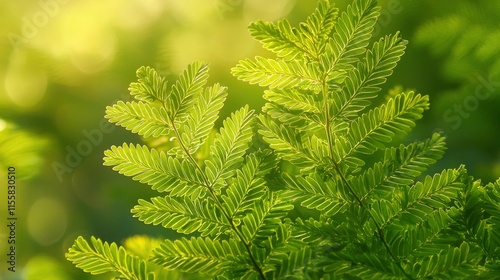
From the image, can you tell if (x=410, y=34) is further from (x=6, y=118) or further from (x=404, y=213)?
(x=6, y=118)

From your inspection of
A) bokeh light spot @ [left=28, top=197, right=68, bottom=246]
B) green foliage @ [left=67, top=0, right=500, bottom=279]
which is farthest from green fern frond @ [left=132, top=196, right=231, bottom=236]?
bokeh light spot @ [left=28, top=197, right=68, bottom=246]

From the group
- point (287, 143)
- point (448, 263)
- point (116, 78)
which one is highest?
point (116, 78)

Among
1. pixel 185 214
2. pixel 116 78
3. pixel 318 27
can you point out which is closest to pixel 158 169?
pixel 185 214

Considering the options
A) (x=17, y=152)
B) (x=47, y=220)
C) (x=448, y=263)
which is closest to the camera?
(x=448, y=263)

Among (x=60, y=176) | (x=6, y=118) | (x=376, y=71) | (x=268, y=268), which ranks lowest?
(x=268, y=268)

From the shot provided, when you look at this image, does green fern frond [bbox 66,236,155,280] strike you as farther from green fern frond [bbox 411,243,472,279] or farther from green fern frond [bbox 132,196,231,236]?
green fern frond [bbox 411,243,472,279]

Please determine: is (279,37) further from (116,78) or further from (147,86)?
(116,78)

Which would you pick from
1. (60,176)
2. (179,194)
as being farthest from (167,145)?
(60,176)
